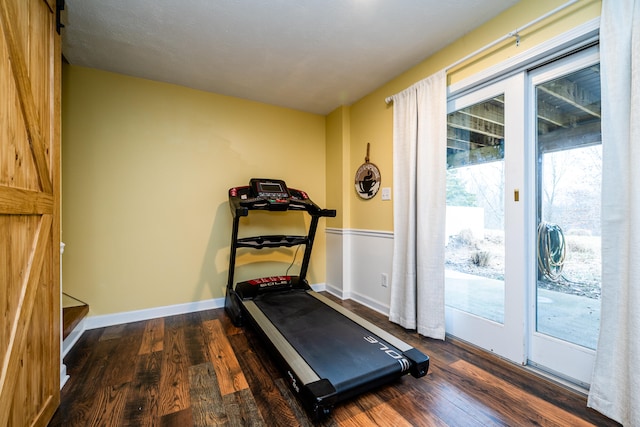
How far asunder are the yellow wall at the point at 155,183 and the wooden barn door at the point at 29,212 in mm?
1164

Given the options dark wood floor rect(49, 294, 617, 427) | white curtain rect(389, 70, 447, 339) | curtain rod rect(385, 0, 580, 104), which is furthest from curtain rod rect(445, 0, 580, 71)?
dark wood floor rect(49, 294, 617, 427)

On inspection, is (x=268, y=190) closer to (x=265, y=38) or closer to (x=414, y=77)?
(x=265, y=38)

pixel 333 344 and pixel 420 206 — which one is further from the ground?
pixel 420 206

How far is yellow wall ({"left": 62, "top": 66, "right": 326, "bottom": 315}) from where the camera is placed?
8.11 ft

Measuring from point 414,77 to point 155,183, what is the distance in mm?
2726

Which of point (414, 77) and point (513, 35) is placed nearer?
point (513, 35)

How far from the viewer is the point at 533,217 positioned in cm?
180

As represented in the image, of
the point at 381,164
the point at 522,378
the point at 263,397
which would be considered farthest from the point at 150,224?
the point at 522,378

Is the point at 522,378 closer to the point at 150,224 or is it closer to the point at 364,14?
the point at 364,14

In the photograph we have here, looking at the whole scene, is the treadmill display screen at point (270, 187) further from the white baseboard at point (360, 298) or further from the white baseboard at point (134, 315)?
the white baseboard at point (360, 298)

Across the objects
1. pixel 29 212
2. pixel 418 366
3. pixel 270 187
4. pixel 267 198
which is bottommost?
pixel 418 366

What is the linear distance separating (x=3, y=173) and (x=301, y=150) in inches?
109

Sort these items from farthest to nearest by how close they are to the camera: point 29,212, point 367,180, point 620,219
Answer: point 367,180 < point 620,219 < point 29,212

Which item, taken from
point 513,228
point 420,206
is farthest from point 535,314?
point 420,206
